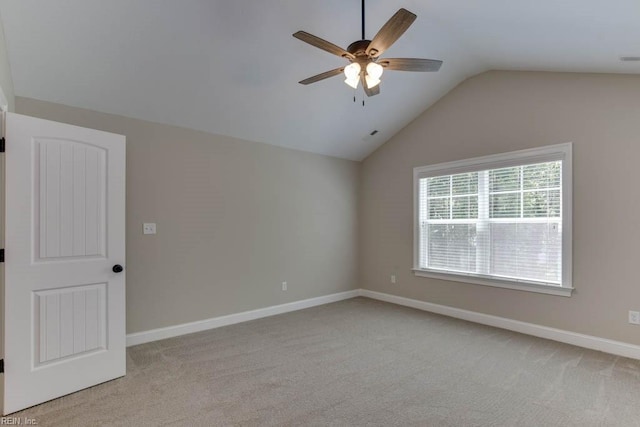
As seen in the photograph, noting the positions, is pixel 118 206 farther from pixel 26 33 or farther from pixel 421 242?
pixel 421 242

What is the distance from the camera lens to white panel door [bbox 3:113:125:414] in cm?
229

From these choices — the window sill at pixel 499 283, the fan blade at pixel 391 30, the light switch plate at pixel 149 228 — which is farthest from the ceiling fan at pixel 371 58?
the window sill at pixel 499 283

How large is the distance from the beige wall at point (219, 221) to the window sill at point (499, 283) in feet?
5.05

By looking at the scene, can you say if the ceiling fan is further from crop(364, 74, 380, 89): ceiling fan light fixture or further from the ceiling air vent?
the ceiling air vent

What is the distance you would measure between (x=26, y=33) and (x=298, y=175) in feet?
10.9

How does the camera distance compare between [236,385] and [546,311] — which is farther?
[546,311]

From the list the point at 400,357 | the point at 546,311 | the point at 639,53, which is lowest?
the point at 400,357

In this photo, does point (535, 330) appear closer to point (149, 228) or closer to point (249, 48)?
point (249, 48)

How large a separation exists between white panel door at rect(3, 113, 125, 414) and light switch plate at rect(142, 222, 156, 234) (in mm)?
810

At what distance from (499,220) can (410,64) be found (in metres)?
2.58

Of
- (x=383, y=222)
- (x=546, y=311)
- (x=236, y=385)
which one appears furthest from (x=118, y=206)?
(x=546, y=311)

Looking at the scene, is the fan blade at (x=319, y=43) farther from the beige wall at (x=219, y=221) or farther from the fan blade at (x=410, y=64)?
the beige wall at (x=219, y=221)

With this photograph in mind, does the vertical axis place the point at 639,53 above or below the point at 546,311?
above

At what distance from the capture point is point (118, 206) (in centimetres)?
278
